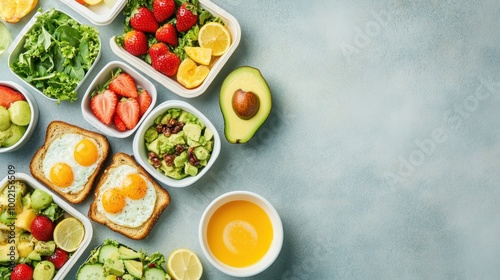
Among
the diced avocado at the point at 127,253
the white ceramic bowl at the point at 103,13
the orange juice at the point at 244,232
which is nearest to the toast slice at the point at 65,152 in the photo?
the diced avocado at the point at 127,253

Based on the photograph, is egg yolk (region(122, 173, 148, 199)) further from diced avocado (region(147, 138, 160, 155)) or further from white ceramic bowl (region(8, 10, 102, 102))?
white ceramic bowl (region(8, 10, 102, 102))

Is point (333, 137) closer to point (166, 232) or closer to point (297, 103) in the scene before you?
point (297, 103)

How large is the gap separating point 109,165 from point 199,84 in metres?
0.61

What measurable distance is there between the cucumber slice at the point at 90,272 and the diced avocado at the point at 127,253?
0.37 feet

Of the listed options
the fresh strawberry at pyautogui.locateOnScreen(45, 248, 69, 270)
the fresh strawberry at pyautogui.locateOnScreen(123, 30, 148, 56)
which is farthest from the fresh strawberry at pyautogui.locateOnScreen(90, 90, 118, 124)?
the fresh strawberry at pyautogui.locateOnScreen(45, 248, 69, 270)

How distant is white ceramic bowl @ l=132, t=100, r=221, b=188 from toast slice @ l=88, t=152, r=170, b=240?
0.29 ft

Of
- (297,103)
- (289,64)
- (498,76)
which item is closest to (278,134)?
(297,103)

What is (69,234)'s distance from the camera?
269cm

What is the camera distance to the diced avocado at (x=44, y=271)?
2.62 meters

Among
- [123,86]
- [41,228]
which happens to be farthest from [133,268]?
[123,86]

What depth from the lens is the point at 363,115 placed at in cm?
289

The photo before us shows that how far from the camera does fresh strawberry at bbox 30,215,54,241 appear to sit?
8.63 feet

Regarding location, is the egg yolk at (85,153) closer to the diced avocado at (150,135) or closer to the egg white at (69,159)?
the egg white at (69,159)

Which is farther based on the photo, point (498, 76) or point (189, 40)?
point (498, 76)
